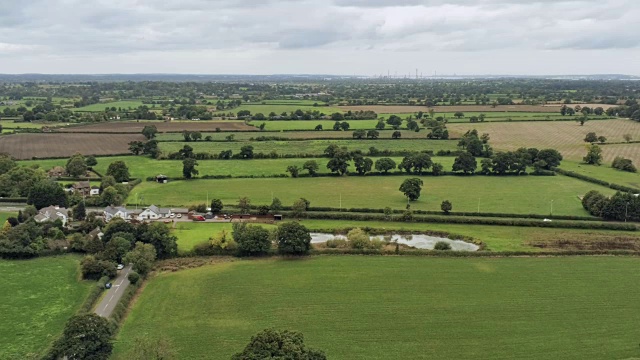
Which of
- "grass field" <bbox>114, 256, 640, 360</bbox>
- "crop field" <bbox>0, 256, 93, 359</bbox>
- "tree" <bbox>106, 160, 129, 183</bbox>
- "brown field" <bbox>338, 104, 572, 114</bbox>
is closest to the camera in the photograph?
"grass field" <bbox>114, 256, 640, 360</bbox>

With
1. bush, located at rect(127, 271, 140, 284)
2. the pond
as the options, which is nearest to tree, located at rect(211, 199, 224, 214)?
the pond

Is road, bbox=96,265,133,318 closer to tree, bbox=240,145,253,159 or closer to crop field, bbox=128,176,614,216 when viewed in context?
crop field, bbox=128,176,614,216

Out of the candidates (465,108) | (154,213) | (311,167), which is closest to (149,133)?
(311,167)

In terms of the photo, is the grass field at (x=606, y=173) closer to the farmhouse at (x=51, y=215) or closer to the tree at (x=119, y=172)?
the tree at (x=119, y=172)

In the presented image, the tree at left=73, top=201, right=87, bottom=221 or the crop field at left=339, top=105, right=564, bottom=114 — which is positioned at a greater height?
the crop field at left=339, top=105, right=564, bottom=114

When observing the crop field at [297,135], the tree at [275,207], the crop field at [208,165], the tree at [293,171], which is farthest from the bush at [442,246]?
the crop field at [297,135]

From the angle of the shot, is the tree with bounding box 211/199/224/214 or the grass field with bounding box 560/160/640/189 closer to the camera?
the tree with bounding box 211/199/224/214
